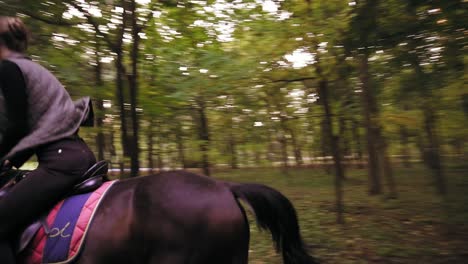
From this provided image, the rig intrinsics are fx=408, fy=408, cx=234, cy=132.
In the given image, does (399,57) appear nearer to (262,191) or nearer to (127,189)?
(262,191)

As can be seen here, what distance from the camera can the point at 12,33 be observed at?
2830 mm

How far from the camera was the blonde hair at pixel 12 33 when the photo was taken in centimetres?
281

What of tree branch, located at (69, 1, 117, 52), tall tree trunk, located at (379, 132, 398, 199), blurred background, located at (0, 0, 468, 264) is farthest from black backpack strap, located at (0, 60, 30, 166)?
tall tree trunk, located at (379, 132, 398, 199)

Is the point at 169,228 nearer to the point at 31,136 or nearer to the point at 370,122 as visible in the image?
the point at 31,136

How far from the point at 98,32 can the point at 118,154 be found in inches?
118

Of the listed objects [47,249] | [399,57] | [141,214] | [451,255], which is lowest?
[451,255]

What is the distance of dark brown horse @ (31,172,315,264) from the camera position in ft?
8.67

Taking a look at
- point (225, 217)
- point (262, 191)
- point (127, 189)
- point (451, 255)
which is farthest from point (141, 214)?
point (451, 255)

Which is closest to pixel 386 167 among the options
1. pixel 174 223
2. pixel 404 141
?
pixel 404 141

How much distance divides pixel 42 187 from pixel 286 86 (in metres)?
8.33

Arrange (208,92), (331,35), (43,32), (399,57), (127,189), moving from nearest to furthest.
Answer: (127,189), (399,57), (43,32), (331,35), (208,92)

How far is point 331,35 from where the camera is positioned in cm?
786

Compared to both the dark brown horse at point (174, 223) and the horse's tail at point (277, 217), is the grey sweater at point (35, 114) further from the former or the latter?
the horse's tail at point (277, 217)

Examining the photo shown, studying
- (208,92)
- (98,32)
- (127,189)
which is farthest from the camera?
(208,92)
